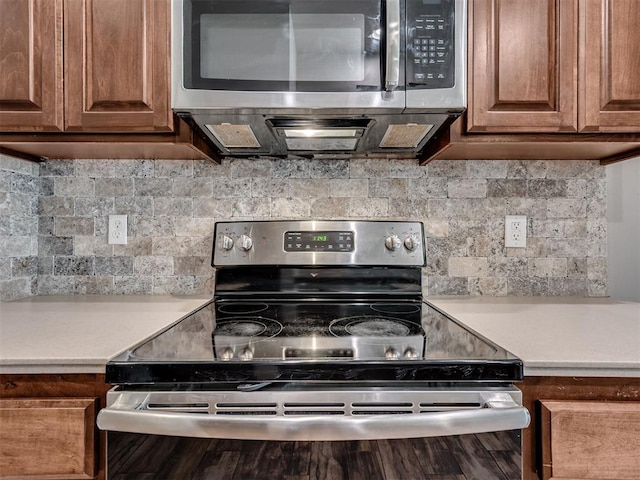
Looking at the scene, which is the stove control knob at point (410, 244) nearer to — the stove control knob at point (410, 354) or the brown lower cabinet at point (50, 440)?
the stove control knob at point (410, 354)

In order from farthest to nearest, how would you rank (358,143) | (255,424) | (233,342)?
1. (358,143)
2. (233,342)
3. (255,424)

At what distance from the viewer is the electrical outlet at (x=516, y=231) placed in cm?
154

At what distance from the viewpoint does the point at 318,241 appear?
1.44m

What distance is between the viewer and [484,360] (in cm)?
82

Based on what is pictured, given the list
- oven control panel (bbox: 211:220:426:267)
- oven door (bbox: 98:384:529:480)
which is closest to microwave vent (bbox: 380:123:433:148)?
oven control panel (bbox: 211:220:426:267)

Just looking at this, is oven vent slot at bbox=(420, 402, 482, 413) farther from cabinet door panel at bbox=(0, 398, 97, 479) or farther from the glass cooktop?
cabinet door panel at bbox=(0, 398, 97, 479)

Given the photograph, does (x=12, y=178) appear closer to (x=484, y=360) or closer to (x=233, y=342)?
(x=233, y=342)

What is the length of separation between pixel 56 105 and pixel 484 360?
4.45 ft

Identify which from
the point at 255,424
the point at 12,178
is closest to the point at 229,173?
the point at 12,178

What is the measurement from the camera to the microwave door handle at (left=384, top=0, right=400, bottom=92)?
1.08 metres

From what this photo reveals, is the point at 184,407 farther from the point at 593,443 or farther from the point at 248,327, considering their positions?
the point at 593,443

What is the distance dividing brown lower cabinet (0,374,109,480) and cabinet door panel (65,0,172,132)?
78 cm

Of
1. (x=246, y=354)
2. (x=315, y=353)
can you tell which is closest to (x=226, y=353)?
(x=246, y=354)

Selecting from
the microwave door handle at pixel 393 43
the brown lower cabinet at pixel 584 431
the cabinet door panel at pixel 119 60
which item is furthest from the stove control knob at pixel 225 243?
the brown lower cabinet at pixel 584 431
